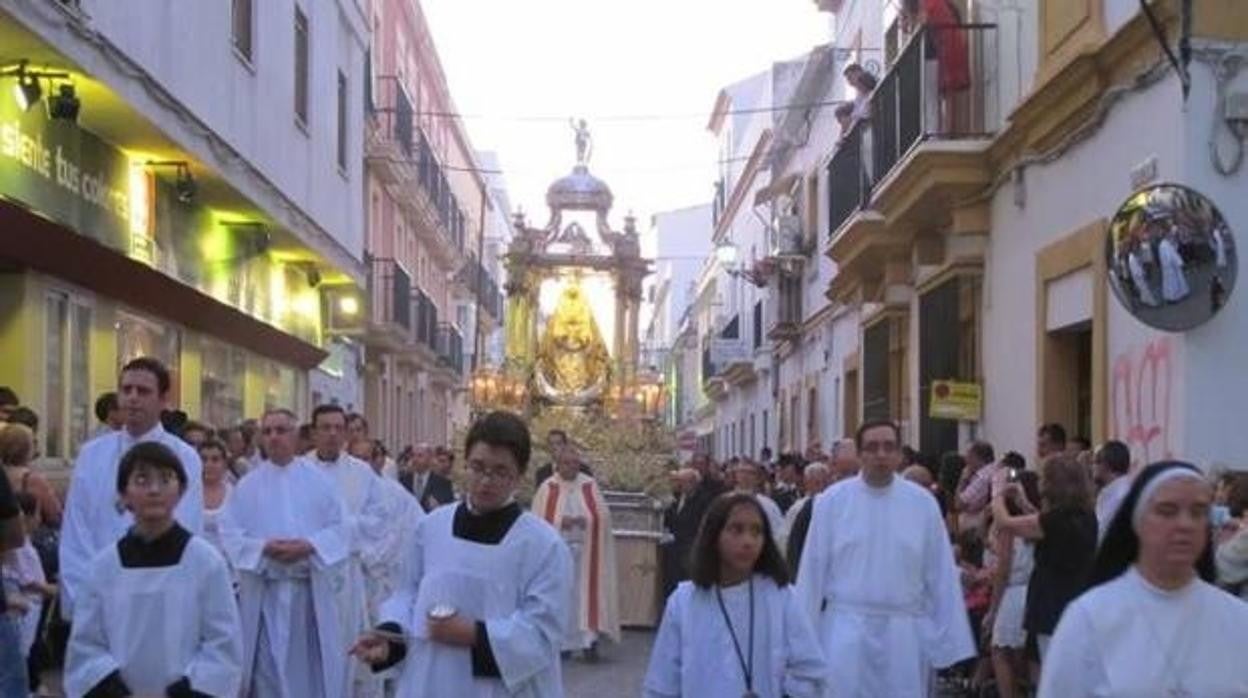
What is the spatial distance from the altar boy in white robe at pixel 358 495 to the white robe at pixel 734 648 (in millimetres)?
5314

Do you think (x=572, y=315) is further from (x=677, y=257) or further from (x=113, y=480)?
(x=677, y=257)

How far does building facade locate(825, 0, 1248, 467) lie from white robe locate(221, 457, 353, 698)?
491 centimetres

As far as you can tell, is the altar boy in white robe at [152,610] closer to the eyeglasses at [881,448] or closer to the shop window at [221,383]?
the eyeglasses at [881,448]

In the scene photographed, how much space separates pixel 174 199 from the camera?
65.1ft

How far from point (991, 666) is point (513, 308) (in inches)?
865


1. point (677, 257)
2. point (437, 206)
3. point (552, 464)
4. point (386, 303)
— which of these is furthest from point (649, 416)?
point (677, 257)

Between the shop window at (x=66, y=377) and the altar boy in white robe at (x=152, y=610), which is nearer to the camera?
the altar boy in white robe at (x=152, y=610)

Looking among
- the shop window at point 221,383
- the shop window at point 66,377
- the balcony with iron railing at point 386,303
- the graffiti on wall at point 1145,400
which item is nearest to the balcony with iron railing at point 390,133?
the balcony with iron railing at point 386,303

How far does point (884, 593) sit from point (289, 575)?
3.19 metres

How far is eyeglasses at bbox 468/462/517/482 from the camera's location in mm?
6484

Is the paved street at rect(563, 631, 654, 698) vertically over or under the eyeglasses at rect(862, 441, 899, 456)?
under

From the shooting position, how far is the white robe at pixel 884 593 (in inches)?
358

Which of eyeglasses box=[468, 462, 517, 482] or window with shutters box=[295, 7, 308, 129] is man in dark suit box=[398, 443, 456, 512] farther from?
eyeglasses box=[468, 462, 517, 482]

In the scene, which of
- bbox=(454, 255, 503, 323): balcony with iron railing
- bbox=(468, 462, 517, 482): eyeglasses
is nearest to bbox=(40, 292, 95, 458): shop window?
bbox=(468, 462, 517, 482): eyeglasses
